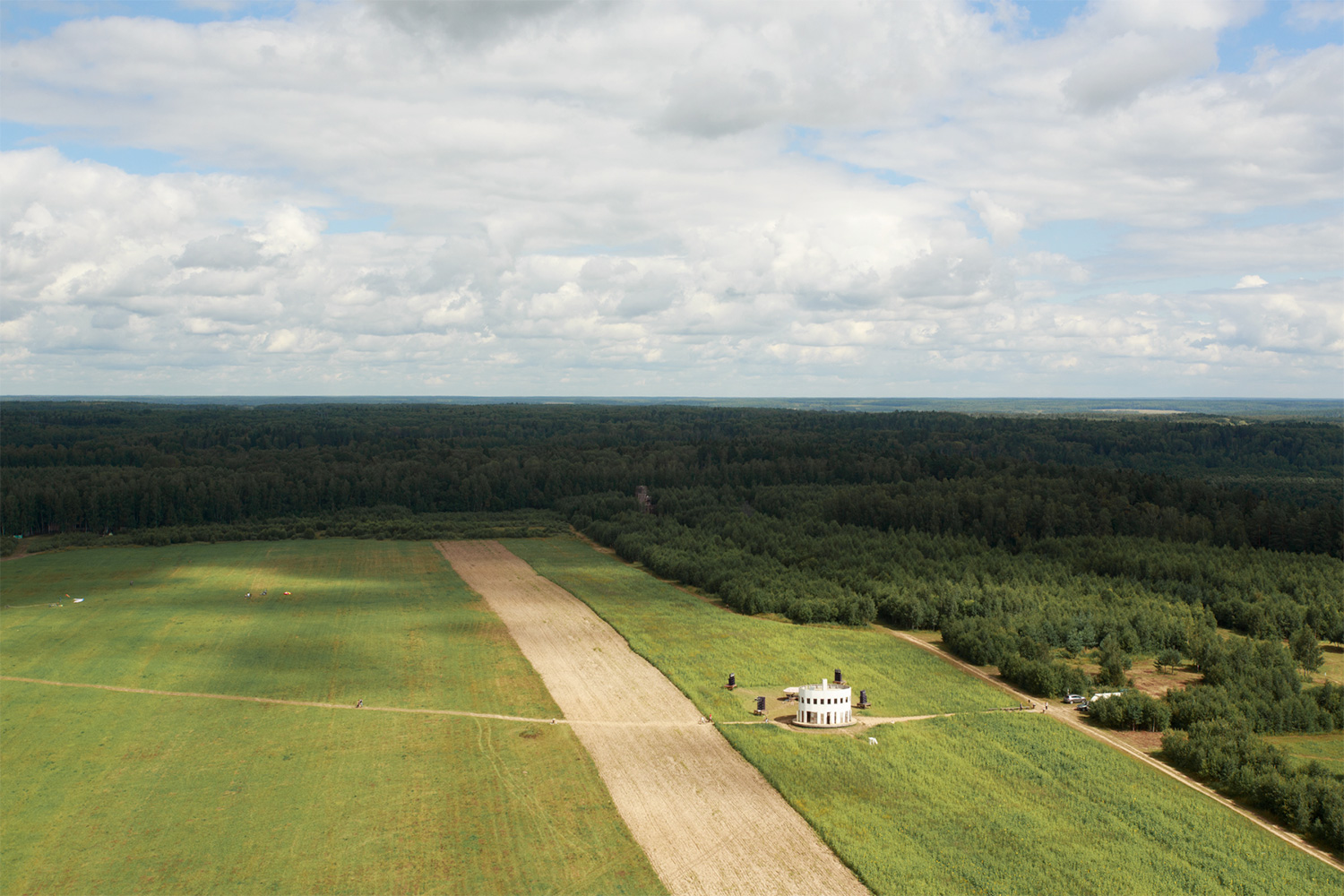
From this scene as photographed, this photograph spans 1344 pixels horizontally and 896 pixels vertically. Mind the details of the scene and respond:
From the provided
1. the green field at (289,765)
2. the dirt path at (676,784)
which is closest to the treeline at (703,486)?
the green field at (289,765)

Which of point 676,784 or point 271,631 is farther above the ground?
point 676,784

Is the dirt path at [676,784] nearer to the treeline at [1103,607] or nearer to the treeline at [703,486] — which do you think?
the treeline at [1103,607]

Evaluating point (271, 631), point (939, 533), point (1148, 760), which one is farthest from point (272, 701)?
point (939, 533)

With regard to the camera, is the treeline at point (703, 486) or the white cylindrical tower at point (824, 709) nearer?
the white cylindrical tower at point (824, 709)

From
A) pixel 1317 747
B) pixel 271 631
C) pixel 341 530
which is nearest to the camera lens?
pixel 1317 747

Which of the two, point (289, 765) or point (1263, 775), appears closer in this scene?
point (1263, 775)

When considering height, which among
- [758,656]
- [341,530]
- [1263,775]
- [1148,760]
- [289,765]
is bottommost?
[341,530]

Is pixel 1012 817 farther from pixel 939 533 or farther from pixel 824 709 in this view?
pixel 939 533
